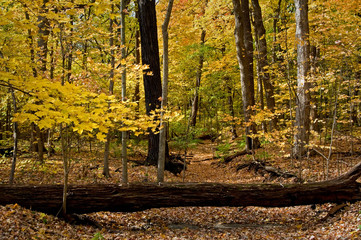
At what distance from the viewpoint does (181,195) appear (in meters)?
4.99

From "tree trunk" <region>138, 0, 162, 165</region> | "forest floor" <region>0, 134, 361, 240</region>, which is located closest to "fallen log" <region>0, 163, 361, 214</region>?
"forest floor" <region>0, 134, 361, 240</region>

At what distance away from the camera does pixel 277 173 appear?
784cm

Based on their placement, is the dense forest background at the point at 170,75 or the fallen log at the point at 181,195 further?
the fallen log at the point at 181,195

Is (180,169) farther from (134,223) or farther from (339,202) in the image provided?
(339,202)

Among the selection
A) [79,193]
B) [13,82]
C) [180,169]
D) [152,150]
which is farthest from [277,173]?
[13,82]

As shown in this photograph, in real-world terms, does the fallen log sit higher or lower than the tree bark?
lower

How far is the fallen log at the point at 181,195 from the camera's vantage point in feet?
15.1

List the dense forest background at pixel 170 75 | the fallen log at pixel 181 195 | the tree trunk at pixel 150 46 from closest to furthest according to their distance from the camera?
the dense forest background at pixel 170 75 < the fallen log at pixel 181 195 < the tree trunk at pixel 150 46

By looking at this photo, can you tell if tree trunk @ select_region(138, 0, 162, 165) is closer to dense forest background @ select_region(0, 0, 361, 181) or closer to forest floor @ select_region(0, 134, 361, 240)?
dense forest background @ select_region(0, 0, 361, 181)

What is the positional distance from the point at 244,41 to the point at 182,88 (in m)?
7.10

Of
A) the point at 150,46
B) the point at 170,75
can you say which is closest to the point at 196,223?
the point at 150,46

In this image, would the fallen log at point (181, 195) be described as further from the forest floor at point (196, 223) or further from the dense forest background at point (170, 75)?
the dense forest background at point (170, 75)

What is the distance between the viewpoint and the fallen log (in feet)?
15.1

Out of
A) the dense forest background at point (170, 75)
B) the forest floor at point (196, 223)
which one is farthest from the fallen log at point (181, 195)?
the dense forest background at point (170, 75)
